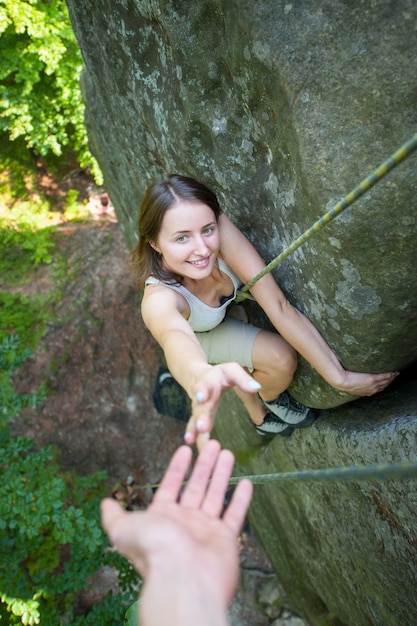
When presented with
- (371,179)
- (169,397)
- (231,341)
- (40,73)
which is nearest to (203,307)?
(231,341)

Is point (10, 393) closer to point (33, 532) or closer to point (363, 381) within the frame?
point (33, 532)

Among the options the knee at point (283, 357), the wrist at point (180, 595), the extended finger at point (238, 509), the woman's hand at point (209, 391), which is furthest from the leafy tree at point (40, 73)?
the wrist at point (180, 595)

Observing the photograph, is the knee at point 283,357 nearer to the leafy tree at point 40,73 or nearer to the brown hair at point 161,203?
the brown hair at point 161,203

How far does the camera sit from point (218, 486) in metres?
1.43

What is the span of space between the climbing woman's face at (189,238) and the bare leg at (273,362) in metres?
0.75

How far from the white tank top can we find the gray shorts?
13cm

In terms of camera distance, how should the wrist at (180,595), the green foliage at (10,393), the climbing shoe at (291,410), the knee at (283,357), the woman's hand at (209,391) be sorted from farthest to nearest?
the green foliage at (10,393) < the climbing shoe at (291,410) < the knee at (283,357) < the woman's hand at (209,391) < the wrist at (180,595)

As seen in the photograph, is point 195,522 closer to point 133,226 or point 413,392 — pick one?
point 413,392

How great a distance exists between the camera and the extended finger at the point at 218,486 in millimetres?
1397

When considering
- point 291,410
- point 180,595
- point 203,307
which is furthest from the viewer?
point 291,410

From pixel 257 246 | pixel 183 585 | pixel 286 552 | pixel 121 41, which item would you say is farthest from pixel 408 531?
pixel 121 41

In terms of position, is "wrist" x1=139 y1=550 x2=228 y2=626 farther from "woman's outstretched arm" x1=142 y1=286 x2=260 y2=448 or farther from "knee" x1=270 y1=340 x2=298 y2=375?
"knee" x1=270 y1=340 x2=298 y2=375

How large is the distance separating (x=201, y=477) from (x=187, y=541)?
0.77 ft

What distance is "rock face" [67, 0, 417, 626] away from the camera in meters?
1.98
